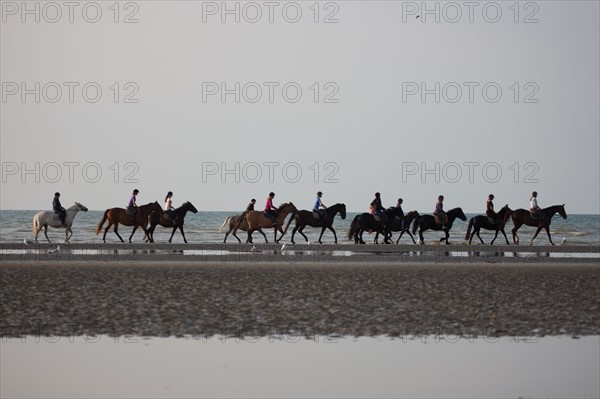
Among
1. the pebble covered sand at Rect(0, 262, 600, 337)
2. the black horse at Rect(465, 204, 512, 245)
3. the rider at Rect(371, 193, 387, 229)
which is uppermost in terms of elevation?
the rider at Rect(371, 193, 387, 229)

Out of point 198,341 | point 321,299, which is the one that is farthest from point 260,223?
point 198,341

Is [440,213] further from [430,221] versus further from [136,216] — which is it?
[136,216]

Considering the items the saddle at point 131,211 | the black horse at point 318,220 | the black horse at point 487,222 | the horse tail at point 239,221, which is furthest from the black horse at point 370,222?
the saddle at point 131,211

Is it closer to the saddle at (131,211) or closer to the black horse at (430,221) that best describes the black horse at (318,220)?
the black horse at (430,221)

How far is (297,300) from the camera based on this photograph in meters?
18.9

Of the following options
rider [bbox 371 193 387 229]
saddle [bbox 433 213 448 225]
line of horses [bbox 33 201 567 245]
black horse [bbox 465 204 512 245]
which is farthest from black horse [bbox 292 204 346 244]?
black horse [bbox 465 204 512 245]

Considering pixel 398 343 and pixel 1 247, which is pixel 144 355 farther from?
pixel 1 247

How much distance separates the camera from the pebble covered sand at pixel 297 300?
14.8 m

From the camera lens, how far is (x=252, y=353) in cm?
1213

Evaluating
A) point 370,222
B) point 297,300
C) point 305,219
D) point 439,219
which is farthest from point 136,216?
point 297,300

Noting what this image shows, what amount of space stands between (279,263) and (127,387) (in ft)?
70.4

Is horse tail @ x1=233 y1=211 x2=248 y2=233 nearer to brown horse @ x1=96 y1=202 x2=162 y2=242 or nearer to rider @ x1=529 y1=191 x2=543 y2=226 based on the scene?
brown horse @ x1=96 y1=202 x2=162 y2=242

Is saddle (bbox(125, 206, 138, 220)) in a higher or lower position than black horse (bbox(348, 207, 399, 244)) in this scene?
higher

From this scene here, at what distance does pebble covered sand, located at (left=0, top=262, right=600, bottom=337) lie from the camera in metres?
14.8
